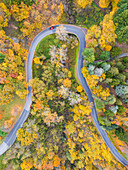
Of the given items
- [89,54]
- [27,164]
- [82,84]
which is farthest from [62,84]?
[27,164]

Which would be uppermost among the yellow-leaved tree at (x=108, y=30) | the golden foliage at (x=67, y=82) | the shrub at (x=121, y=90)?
the yellow-leaved tree at (x=108, y=30)

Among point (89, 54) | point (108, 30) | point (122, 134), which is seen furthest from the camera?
A: point (122, 134)

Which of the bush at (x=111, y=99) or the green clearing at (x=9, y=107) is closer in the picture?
the bush at (x=111, y=99)

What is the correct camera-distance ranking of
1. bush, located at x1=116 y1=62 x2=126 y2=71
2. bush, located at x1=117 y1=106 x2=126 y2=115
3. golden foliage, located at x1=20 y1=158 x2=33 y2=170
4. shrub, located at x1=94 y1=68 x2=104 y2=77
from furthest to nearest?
golden foliage, located at x1=20 y1=158 x2=33 y2=170 → bush, located at x1=117 y1=106 x2=126 y2=115 → bush, located at x1=116 y1=62 x2=126 y2=71 → shrub, located at x1=94 y1=68 x2=104 y2=77

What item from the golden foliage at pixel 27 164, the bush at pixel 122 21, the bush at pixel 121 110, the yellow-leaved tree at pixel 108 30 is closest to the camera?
the bush at pixel 122 21

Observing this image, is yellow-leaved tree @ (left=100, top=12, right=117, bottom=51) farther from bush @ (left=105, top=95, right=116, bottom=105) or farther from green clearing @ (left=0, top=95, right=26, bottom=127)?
green clearing @ (left=0, top=95, right=26, bottom=127)

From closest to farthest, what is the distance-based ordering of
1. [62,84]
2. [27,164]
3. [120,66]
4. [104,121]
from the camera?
[120,66]
[27,164]
[104,121]
[62,84]

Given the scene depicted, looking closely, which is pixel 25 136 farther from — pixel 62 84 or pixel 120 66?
pixel 120 66

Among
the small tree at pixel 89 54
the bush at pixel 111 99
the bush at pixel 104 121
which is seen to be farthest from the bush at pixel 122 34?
the bush at pixel 104 121

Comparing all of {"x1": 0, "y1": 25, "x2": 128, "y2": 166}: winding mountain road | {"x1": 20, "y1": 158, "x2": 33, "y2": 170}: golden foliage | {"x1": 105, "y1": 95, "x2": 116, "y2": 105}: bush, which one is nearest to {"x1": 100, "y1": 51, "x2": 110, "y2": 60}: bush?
{"x1": 0, "y1": 25, "x2": 128, "y2": 166}: winding mountain road

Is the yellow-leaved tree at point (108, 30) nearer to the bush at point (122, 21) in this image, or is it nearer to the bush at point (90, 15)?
the bush at point (122, 21)

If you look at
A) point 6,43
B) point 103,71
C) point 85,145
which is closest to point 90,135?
point 85,145
